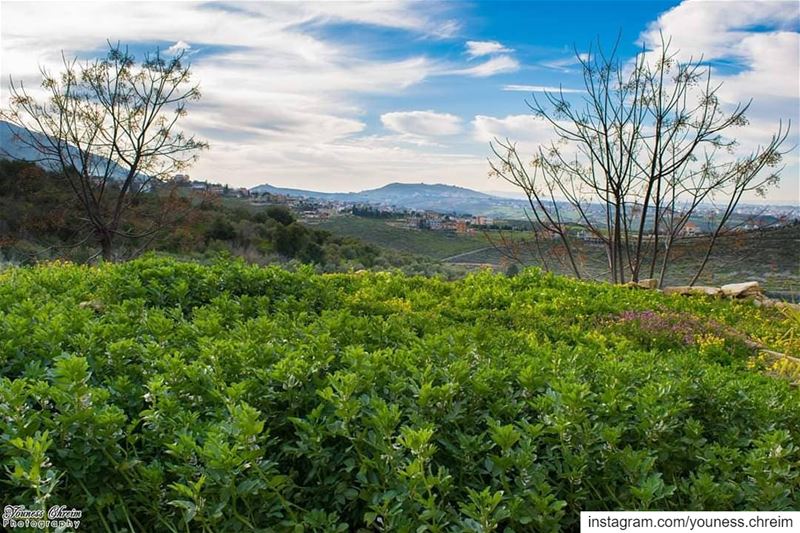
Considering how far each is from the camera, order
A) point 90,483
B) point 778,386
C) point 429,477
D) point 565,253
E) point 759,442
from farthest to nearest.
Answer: point 565,253
point 778,386
point 759,442
point 90,483
point 429,477

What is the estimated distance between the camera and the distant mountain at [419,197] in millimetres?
16344

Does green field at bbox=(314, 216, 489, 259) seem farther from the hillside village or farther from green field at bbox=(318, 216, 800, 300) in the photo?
green field at bbox=(318, 216, 800, 300)

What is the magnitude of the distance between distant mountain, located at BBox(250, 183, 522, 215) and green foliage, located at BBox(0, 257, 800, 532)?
11.2m

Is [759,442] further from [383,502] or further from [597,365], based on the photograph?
[383,502]

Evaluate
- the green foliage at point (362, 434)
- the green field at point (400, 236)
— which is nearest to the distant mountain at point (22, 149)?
the green field at point (400, 236)

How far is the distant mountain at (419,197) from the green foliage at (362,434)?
36.8 feet

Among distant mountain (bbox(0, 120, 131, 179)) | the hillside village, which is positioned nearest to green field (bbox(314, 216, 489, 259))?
the hillside village

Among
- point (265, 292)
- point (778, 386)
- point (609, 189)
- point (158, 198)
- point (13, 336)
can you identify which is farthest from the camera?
point (158, 198)

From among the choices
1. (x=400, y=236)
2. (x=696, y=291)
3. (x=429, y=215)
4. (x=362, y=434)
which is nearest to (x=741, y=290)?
(x=696, y=291)

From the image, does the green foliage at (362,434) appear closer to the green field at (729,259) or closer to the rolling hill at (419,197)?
the green field at (729,259)

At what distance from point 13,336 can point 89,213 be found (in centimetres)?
970

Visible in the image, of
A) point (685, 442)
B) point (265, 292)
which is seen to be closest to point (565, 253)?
point (265, 292)

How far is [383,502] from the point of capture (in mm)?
1733

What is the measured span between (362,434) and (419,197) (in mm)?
17036
